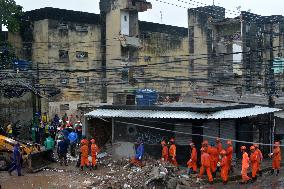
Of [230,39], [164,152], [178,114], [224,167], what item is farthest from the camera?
[230,39]

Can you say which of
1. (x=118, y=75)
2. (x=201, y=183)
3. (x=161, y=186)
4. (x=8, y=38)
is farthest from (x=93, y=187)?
(x=118, y=75)

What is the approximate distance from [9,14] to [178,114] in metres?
22.5

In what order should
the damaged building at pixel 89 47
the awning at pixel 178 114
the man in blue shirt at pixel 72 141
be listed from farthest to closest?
the damaged building at pixel 89 47 → the man in blue shirt at pixel 72 141 → the awning at pixel 178 114

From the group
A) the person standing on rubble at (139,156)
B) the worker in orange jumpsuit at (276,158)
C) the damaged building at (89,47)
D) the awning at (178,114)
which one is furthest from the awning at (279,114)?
the damaged building at (89,47)

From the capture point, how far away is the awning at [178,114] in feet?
63.0

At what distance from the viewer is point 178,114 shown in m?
19.8

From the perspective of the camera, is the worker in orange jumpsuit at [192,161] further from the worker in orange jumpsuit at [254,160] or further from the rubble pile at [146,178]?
the worker in orange jumpsuit at [254,160]

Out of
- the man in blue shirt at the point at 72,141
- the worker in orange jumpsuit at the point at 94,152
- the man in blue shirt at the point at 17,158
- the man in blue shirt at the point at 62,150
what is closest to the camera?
the man in blue shirt at the point at 17,158

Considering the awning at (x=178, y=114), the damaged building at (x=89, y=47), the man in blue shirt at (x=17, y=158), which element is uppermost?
the damaged building at (x=89, y=47)

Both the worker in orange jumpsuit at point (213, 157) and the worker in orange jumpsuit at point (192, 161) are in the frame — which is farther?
the worker in orange jumpsuit at point (192, 161)

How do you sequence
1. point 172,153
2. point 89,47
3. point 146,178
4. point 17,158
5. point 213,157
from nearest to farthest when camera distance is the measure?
point 146,178 → point 213,157 → point 17,158 → point 172,153 → point 89,47

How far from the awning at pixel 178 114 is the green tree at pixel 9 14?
57.9 ft

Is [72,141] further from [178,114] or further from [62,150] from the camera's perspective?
[178,114]

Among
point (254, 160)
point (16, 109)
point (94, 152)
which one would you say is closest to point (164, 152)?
point (94, 152)
